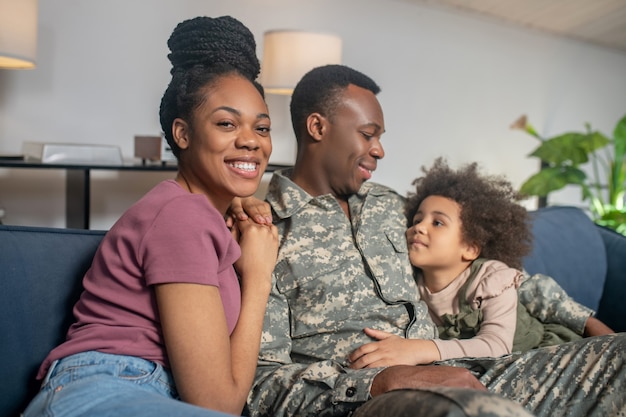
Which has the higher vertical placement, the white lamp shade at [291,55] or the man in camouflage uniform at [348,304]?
the white lamp shade at [291,55]

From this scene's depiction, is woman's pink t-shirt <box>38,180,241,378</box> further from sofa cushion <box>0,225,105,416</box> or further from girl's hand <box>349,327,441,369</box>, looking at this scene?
girl's hand <box>349,327,441,369</box>

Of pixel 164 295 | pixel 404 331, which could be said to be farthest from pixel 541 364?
pixel 164 295

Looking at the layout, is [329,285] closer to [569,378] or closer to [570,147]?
[569,378]

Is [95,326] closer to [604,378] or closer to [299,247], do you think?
[299,247]

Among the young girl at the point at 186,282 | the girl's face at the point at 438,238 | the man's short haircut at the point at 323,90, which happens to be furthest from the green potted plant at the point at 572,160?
the young girl at the point at 186,282

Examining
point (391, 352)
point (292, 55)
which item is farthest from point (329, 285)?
point (292, 55)

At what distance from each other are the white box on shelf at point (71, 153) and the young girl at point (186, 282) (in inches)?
55.0

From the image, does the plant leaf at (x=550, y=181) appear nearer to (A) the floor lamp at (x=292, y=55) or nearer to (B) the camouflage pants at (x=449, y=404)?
(A) the floor lamp at (x=292, y=55)

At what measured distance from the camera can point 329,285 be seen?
151cm

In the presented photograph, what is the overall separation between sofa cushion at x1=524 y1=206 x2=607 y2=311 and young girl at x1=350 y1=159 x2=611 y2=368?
1.15ft

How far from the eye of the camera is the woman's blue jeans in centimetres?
92

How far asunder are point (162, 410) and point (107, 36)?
7.97ft

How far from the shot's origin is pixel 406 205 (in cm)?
181

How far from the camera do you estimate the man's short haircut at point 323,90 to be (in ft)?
5.40
